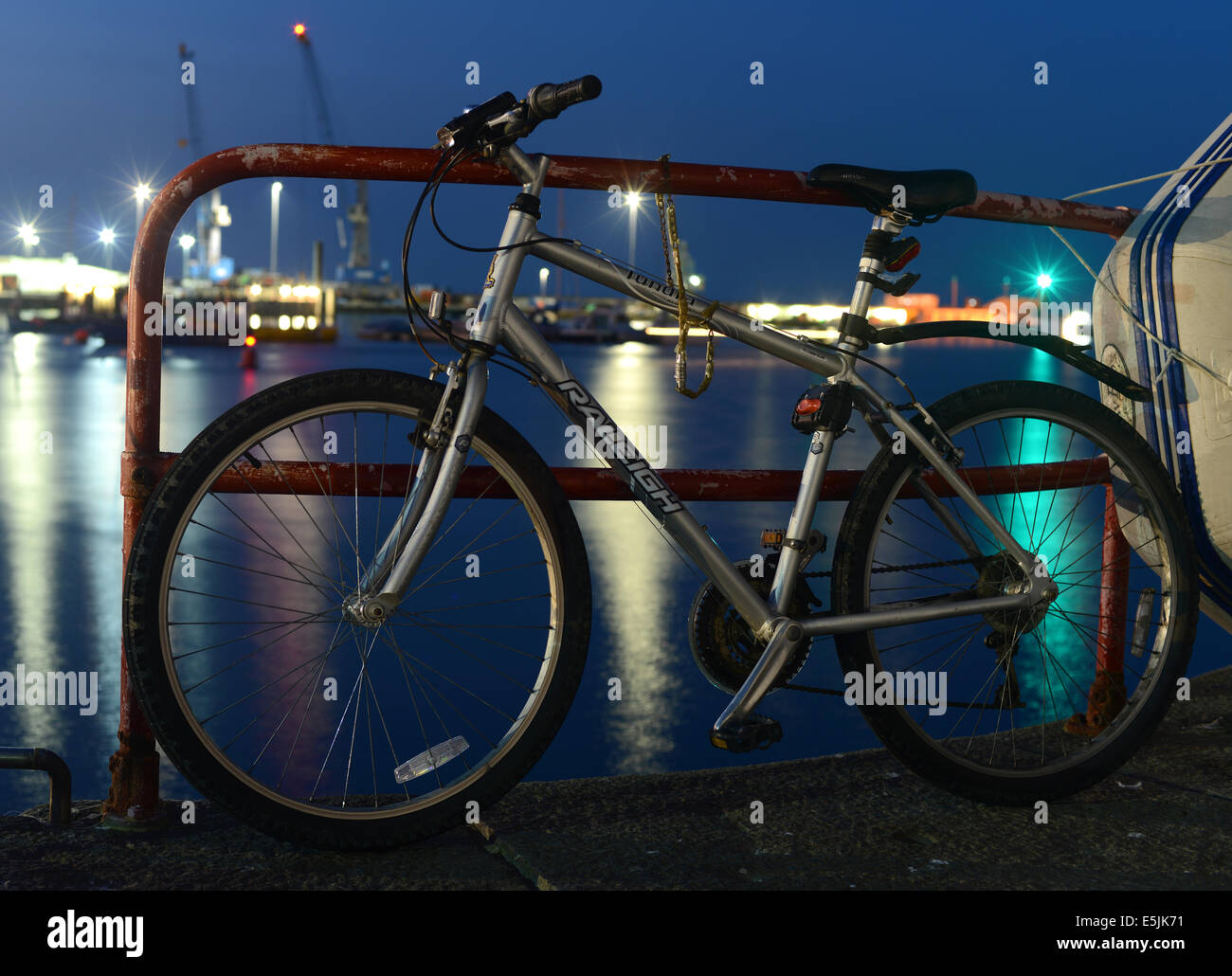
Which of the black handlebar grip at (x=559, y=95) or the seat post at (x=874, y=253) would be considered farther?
the seat post at (x=874, y=253)

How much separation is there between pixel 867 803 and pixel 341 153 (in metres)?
1.69

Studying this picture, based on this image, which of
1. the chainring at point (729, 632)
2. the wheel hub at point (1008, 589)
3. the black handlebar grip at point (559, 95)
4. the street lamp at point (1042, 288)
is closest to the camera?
the black handlebar grip at point (559, 95)

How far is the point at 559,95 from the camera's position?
7.11ft

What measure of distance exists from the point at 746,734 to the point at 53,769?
1316 mm

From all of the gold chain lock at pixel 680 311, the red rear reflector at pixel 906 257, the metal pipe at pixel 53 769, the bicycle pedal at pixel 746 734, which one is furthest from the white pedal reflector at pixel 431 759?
the red rear reflector at pixel 906 257

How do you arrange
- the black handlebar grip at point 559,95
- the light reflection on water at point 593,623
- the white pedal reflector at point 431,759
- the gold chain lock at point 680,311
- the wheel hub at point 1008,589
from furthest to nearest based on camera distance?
the light reflection on water at point 593,623 < the wheel hub at point 1008,589 < the gold chain lock at point 680,311 < the white pedal reflector at point 431,759 < the black handlebar grip at point 559,95

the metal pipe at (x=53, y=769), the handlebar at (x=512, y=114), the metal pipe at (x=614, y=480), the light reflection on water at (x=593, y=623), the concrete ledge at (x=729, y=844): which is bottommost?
the light reflection on water at (x=593, y=623)

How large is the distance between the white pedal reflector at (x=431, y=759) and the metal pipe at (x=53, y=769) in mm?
640

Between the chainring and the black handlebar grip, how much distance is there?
936 mm

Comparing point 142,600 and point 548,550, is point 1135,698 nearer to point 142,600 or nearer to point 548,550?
point 548,550

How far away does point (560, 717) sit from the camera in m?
2.34

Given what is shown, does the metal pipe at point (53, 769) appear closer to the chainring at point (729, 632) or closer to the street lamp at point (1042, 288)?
the chainring at point (729, 632)

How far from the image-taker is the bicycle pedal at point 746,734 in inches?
92.4
